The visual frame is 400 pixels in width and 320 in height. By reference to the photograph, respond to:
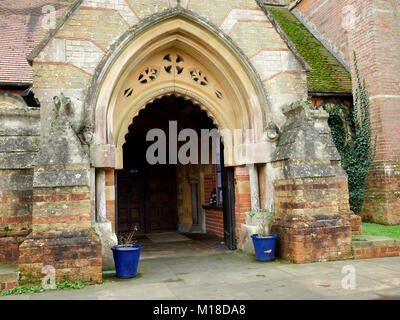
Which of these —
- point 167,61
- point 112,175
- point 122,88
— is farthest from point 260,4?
point 112,175

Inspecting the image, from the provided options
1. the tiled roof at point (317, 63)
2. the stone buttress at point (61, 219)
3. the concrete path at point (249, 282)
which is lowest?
the concrete path at point (249, 282)

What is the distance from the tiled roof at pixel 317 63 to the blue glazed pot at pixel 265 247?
6.63 meters

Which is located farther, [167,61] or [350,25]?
[350,25]

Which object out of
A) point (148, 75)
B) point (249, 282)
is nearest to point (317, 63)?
point (148, 75)

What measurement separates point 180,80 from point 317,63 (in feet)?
23.8

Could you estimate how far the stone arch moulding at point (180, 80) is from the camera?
6348 mm

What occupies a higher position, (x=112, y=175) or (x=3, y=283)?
(x=112, y=175)

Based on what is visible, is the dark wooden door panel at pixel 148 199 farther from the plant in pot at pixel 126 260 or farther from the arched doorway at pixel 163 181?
the plant in pot at pixel 126 260

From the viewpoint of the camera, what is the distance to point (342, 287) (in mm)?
4520

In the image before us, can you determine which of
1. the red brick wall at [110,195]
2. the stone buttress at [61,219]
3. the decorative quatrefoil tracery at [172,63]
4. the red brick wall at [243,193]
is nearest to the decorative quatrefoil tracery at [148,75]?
the decorative quatrefoil tracery at [172,63]

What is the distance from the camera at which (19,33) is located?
12227mm
